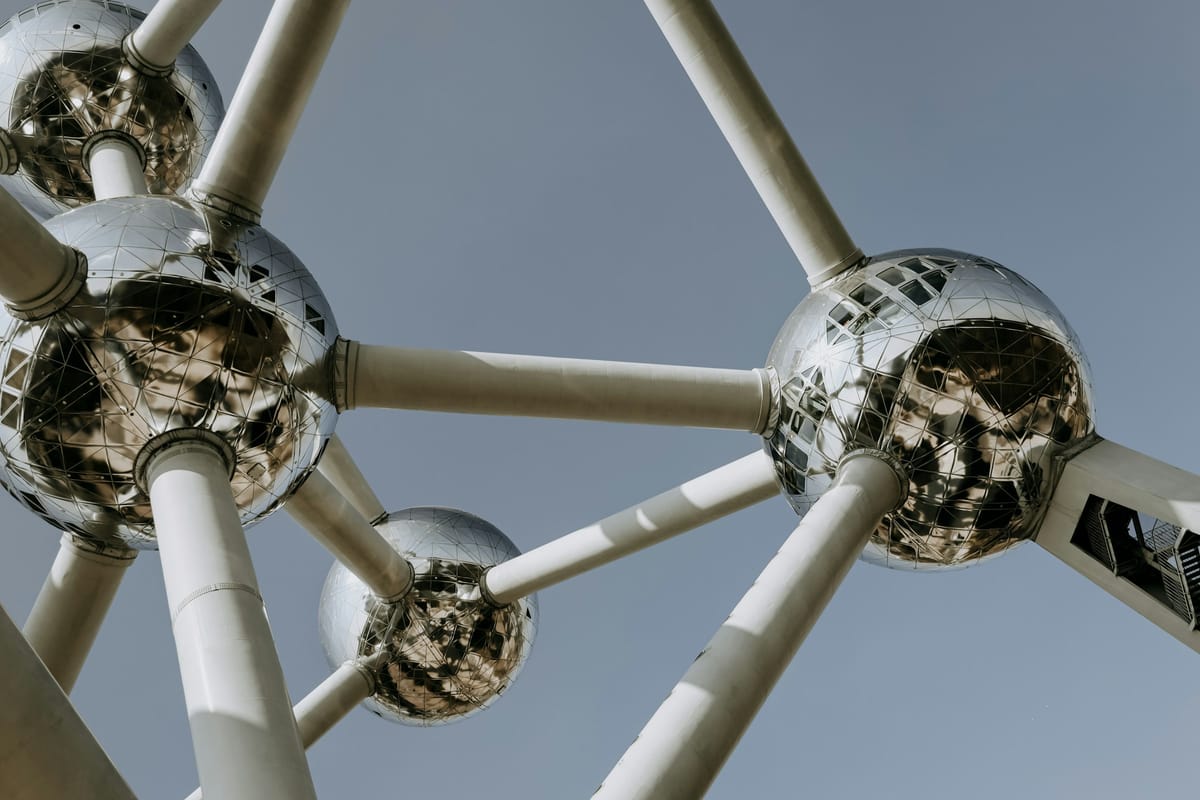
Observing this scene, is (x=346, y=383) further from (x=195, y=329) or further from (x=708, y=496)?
(x=708, y=496)

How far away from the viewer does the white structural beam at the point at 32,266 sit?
18.3 ft

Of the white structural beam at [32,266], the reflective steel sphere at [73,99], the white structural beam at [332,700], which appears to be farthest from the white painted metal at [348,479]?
the white structural beam at [32,266]

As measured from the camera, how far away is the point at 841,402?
740 centimetres

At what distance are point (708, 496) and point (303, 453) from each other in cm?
364

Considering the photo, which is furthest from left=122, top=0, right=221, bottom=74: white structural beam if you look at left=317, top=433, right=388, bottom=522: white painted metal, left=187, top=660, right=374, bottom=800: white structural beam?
left=187, top=660, right=374, bottom=800: white structural beam

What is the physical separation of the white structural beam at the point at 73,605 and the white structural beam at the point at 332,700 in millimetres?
2440

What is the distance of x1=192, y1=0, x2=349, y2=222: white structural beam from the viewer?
7.09 metres

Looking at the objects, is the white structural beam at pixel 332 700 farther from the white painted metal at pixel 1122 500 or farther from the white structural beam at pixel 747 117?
the white painted metal at pixel 1122 500

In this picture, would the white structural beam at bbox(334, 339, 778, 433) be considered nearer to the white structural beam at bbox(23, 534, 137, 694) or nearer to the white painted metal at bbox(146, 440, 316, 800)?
the white painted metal at bbox(146, 440, 316, 800)

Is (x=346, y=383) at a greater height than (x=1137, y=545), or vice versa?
(x=1137, y=545)

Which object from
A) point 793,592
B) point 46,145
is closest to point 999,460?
point 793,592

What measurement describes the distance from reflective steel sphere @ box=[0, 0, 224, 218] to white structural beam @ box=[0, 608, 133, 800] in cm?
833

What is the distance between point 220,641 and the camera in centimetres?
470

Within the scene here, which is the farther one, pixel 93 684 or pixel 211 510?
pixel 93 684
